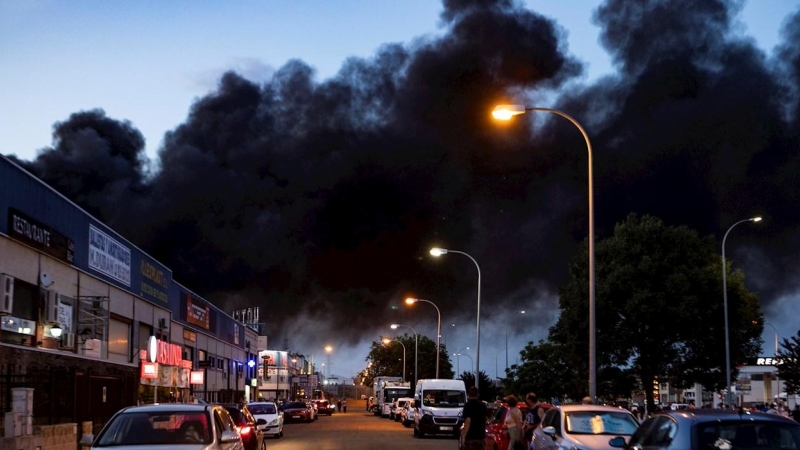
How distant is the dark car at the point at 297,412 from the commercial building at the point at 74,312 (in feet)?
48.2

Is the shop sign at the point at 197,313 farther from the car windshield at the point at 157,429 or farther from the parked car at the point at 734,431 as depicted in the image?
the parked car at the point at 734,431

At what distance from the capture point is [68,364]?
26.3 m

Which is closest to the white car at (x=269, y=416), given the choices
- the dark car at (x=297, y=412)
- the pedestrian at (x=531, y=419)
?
the pedestrian at (x=531, y=419)

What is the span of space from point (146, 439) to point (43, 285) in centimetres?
1751

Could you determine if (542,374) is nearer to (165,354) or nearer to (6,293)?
(165,354)

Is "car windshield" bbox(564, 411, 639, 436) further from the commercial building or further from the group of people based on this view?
the commercial building

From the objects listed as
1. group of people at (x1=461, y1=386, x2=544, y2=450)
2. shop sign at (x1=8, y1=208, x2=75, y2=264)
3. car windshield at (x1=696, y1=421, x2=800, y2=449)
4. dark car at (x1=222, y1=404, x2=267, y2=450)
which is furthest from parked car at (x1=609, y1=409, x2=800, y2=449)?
shop sign at (x1=8, y1=208, x2=75, y2=264)

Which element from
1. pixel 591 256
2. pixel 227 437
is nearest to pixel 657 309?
pixel 591 256

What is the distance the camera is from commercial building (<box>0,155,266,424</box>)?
82.4 feet

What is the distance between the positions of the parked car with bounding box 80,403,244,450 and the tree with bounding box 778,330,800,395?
4007 centimetres

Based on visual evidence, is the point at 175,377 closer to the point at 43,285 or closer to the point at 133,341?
the point at 133,341

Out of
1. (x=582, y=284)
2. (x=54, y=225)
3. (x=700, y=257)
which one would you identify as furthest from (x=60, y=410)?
(x=700, y=257)

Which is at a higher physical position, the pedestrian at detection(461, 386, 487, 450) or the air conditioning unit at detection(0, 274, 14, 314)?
the air conditioning unit at detection(0, 274, 14, 314)

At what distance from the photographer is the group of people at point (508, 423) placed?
679 inches
